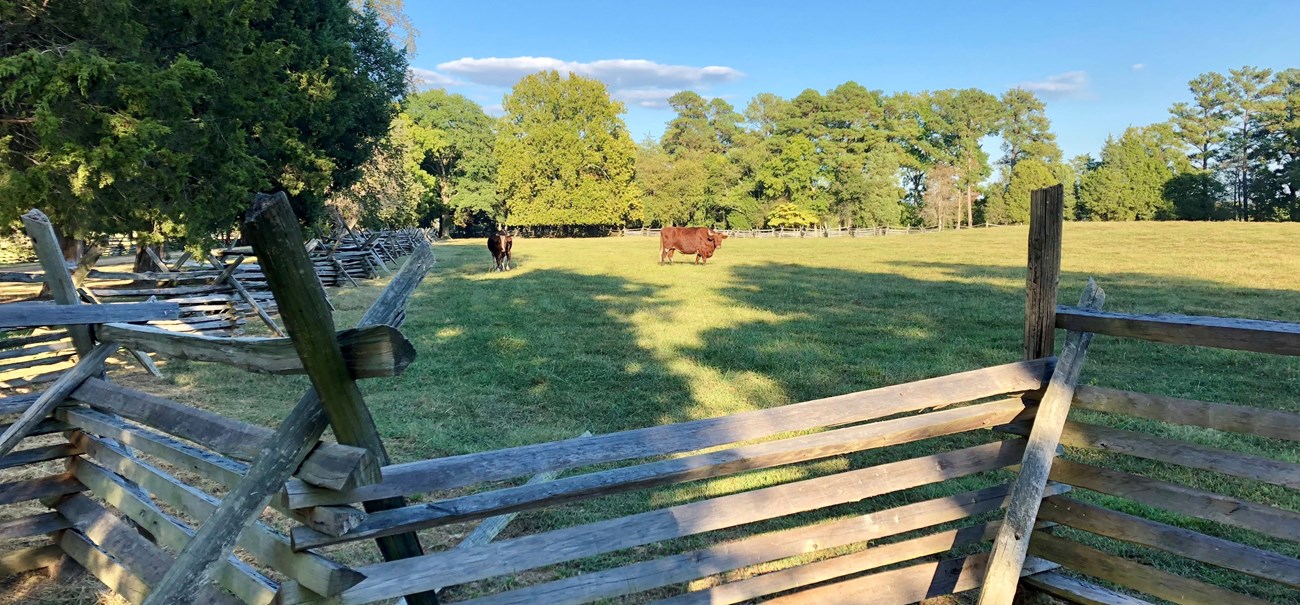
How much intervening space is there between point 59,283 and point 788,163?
221ft

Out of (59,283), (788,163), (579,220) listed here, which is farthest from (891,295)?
(788,163)

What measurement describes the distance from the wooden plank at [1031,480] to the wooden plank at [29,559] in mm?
4965

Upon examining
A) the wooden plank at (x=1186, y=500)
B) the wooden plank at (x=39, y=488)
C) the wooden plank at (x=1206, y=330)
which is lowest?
the wooden plank at (x=39, y=488)

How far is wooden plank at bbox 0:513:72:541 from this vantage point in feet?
12.7

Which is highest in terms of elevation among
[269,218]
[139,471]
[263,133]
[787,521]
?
[263,133]

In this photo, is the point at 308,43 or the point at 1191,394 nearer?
the point at 1191,394

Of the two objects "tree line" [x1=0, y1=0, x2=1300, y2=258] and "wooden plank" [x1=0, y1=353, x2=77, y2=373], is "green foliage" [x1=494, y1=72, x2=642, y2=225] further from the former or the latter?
"wooden plank" [x1=0, y1=353, x2=77, y2=373]

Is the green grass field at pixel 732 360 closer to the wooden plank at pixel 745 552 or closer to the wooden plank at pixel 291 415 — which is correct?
the wooden plank at pixel 745 552

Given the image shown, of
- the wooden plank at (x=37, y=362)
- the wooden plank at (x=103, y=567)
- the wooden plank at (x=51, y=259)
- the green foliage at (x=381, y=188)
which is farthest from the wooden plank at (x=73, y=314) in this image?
the green foliage at (x=381, y=188)

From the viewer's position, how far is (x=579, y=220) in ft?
208

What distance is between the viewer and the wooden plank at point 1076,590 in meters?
3.42

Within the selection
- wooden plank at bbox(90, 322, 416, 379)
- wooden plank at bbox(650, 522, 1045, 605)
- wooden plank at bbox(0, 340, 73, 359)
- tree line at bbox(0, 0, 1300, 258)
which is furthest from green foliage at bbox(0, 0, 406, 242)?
wooden plank at bbox(650, 522, 1045, 605)

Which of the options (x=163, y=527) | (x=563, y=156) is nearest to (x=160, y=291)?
(x=163, y=527)

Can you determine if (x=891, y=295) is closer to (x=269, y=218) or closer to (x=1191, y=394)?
(x=1191, y=394)
